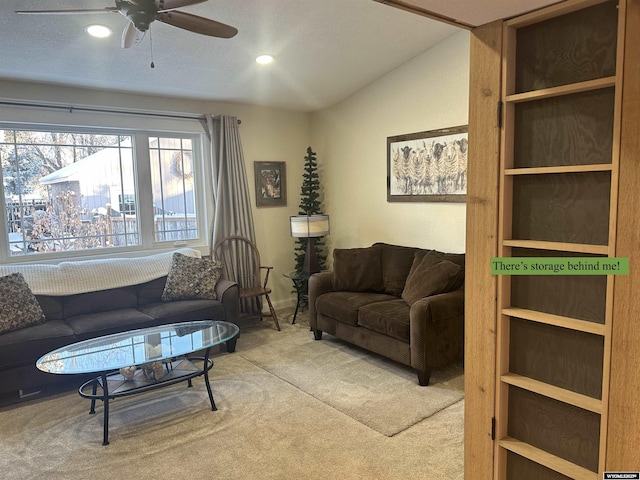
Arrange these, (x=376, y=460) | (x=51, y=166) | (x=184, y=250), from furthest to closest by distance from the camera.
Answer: (x=184, y=250)
(x=51, y=166)
(x=376, y=460)

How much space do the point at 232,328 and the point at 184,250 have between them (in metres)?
1.49

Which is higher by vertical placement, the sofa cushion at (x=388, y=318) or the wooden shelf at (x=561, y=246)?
the wooden shelf at (x=561, y=246)

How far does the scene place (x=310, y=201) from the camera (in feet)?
17.7

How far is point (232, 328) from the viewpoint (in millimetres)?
3342

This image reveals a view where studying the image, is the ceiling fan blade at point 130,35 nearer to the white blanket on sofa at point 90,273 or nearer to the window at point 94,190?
the window at point 94,190

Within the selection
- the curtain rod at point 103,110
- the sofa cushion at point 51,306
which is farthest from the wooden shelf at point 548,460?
the curtain rod at point 103,110

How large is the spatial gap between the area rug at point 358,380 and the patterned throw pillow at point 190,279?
0.62 meters

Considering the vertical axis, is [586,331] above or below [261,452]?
above

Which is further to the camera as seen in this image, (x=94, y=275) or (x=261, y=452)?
(x=94, y=275)

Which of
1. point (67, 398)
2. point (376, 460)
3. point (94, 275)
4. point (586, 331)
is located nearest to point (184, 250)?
point (94, 275)

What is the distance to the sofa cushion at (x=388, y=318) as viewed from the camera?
3411 mm

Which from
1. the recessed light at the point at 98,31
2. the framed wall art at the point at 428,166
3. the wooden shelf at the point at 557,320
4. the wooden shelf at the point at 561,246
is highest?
the recessed light at the point at 98,31

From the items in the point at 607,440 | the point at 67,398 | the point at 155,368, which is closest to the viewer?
the point at 607,440

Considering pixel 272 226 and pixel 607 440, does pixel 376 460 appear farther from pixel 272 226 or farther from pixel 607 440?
pixel 272 226
